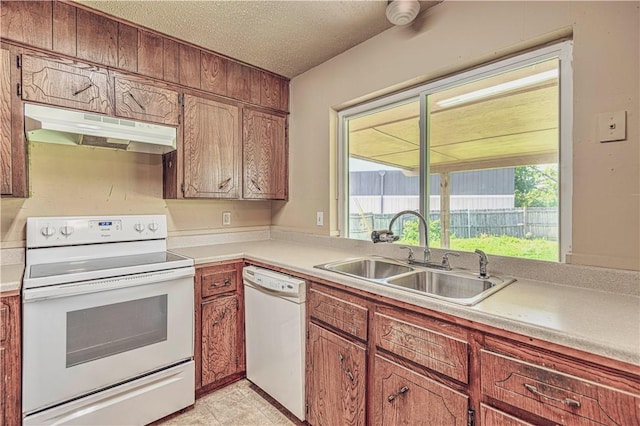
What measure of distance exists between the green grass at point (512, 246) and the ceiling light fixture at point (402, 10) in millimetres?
1260

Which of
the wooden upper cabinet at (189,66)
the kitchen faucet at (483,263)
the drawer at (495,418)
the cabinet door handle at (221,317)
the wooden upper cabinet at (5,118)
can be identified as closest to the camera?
the drawer at (495,418)

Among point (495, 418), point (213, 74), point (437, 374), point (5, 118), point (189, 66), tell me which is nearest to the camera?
point (495, 418)

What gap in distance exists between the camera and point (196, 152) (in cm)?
225

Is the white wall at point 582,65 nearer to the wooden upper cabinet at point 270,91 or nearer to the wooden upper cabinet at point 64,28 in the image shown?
the wooden upper cabinet at point 270,91

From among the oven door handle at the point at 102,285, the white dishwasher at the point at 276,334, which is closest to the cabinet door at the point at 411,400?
the white dishwasher at the point at 276,334

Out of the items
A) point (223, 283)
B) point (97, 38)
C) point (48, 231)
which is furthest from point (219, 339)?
point (97, 38)

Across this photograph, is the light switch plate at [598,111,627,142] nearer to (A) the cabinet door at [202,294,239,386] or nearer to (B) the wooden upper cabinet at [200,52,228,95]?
(A) the cabinet door at [202,294,239,386]

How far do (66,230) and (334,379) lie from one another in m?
1.78

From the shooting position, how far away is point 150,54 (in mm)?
2023

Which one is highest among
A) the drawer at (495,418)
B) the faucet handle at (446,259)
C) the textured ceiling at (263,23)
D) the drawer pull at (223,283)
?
the textured ceiling at (263,23)

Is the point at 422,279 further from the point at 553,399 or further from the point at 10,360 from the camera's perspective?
the point at 10,360

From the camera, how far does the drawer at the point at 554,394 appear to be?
793 mm

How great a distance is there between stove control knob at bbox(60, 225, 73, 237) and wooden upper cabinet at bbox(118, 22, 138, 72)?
1.03m

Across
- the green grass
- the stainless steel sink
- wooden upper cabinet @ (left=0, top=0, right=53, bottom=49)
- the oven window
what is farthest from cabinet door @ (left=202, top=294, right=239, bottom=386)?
wooden upper cabinet @ (left=0, top=0, right=53, bottom=49)
